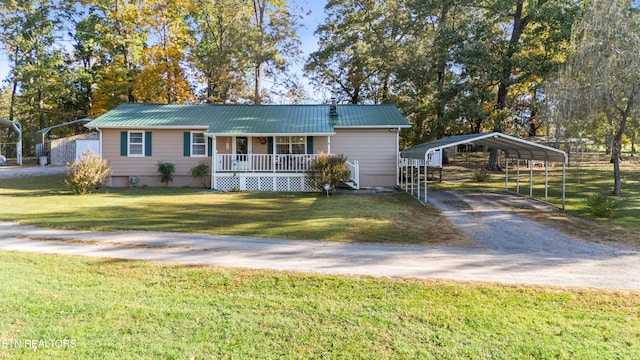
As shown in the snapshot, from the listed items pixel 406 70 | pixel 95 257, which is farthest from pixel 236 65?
pixel 95 257

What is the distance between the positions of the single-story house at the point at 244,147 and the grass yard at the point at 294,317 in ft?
36.5

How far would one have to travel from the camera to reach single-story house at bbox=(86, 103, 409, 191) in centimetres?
1631

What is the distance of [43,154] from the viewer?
90.1ft

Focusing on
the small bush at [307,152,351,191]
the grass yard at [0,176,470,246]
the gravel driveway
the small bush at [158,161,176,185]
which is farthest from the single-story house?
the gravel driveway

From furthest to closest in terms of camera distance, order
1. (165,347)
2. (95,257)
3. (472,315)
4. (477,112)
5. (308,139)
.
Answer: (477,112)
(308,139)
(95,257)
(472,315)
(165,347)

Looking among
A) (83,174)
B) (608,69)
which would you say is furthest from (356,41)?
(83,174)

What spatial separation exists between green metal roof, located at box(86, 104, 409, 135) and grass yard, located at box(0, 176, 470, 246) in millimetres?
3535

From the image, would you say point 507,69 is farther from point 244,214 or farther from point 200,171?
point 244,214

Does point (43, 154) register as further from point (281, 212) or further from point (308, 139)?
point (281, 212)

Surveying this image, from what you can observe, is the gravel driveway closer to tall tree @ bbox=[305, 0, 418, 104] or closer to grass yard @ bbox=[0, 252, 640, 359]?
grass yard @ bbox=[0, 252, 640, 359]

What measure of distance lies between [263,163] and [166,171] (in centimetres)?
458

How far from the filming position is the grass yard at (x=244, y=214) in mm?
8117

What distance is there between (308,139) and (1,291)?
13659mm

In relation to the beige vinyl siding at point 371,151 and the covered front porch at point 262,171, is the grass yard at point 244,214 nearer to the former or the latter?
the covered front porch at point 262,171
